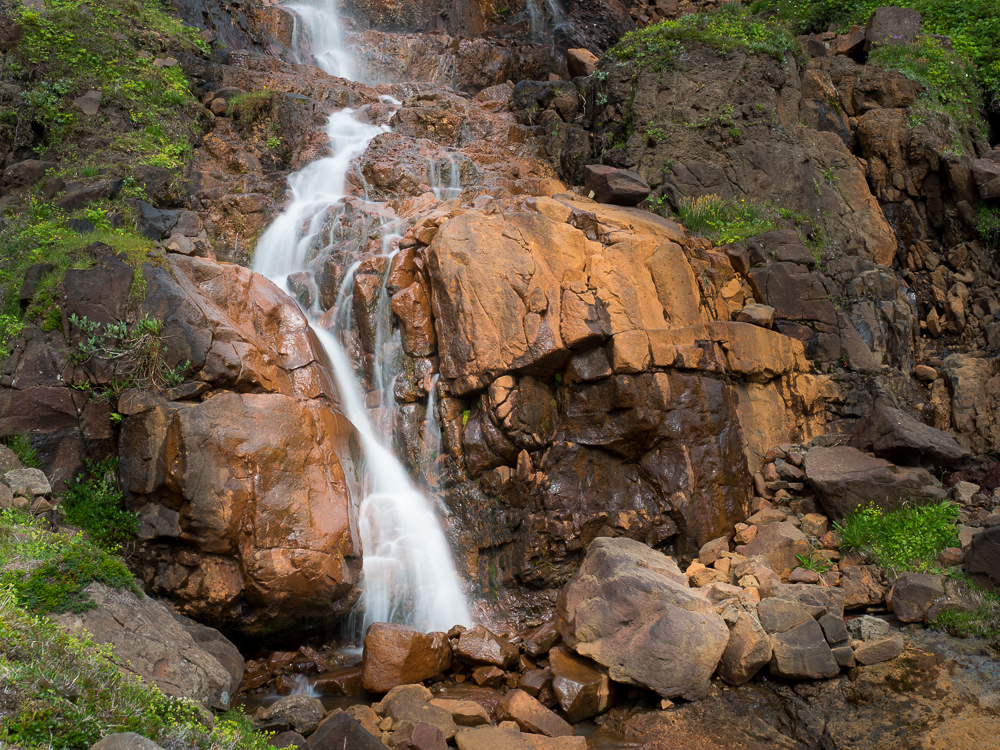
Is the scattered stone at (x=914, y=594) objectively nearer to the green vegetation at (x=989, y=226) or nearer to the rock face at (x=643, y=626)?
the rock face at (x=643, y=626)

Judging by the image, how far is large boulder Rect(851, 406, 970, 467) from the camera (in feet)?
31.5

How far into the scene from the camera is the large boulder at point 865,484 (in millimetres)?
9180

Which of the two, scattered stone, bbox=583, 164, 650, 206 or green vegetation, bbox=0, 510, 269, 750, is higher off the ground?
scattered stone, bbox=583, 164, 650, 206

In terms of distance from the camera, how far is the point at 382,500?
31.2 feet

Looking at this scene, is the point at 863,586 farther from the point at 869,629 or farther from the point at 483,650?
the point at 483,650

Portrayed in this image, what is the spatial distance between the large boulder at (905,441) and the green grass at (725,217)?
4381 millimetres

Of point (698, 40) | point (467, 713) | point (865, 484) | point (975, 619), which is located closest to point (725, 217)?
point (698, 40)

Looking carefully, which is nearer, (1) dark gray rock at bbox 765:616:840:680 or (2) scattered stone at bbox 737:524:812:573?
(1) dark gray rock at bbox 765:616:840:680

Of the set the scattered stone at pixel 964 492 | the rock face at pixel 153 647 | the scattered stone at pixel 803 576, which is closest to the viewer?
the rock face at pixel 153 647

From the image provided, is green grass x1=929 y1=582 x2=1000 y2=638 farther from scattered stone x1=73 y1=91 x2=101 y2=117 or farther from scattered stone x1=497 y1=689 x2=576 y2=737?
scattered stone x1=73 y1=91 x2=101 y2=117

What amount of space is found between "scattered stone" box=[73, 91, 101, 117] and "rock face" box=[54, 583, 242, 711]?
36.8 feet

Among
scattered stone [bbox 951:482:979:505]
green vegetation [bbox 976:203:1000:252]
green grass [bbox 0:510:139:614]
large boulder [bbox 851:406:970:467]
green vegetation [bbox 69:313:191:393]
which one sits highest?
green vegetation [bbox 976:203:1000:252]

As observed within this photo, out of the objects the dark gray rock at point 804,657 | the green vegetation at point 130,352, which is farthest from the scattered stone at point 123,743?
the dark gray rock at point 804,657

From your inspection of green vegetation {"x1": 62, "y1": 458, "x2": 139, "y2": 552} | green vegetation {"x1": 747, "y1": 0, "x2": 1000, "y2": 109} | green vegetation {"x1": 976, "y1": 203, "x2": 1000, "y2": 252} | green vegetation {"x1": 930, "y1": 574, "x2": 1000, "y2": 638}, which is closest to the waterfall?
green vegetation {"x1": 747, "y1": 0, "x2": 1000, "y2": 109}
